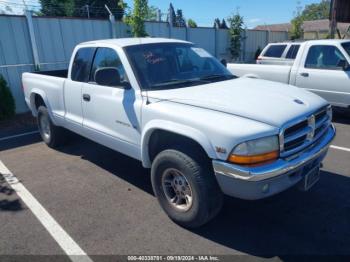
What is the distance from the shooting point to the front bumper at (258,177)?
2.70 m

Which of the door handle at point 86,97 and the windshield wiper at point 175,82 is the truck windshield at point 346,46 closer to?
the windshield wiper at point 175,82

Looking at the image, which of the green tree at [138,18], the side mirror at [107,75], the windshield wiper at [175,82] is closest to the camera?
the side mirror at [107,75]

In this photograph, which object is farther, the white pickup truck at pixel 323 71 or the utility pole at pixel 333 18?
the utility pole at pixel 333 18

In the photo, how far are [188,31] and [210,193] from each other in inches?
513

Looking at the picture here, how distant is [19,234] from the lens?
3406 millimetres

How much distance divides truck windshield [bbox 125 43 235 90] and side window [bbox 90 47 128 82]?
198 millimetres

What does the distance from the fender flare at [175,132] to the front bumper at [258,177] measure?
0.52 ft

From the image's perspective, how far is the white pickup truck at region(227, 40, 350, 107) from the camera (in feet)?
22.3

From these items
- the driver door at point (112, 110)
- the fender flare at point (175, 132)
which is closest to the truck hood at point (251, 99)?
the fender flare at point (175, 132)

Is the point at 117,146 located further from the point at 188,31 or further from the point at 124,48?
the point at 188,31

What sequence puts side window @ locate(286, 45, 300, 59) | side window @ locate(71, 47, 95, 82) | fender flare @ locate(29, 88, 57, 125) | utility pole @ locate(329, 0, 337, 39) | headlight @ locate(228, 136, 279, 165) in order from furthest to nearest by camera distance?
utility pole @ locate(329, 0, 337, 39)
side window @ locate(286, 45, 300, 59)
fender flare @ locate(29, 88, 57, 125)
side window @ locate(71, 47, 95, 82)
headlight @ locate(228, 136, 279, 165)

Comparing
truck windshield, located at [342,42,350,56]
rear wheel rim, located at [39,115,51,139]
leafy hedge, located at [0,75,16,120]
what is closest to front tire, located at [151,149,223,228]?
rear wheel rim, located at [39,115,51,139]

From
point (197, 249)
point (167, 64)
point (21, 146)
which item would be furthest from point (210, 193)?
point (21, 146)

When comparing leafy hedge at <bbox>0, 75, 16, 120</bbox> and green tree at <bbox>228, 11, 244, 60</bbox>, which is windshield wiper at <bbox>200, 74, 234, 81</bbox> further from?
green tree at <bbox>228, 11, 244, 60</bbox>
